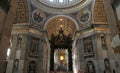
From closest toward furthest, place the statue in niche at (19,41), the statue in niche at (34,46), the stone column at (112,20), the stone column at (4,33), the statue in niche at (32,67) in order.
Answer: the stone column at (112,20) < the stone column at (4,33) < the statue in niche at (32,67) < the statue in niche at (19,41) < the statue in niche at (34,46)

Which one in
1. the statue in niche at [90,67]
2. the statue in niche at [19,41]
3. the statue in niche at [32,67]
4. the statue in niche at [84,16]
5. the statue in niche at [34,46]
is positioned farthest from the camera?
the statue in niche at [84,16]

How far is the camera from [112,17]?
616 cm

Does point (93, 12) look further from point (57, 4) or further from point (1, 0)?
point (1, 0)

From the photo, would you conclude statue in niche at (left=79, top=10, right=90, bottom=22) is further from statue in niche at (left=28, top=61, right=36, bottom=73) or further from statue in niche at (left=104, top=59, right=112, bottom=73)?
statue in niche at (left=28, top=61, right=36, bottom=73)

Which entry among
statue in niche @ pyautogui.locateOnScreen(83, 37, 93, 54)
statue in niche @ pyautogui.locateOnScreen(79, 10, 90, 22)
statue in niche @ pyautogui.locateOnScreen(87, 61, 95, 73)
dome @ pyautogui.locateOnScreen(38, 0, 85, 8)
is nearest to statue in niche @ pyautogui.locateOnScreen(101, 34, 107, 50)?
statue in niche @ pyautogui.locateOnScreen(83, 37, 93, 54)

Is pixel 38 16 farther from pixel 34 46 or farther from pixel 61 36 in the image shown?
pixel 61 36

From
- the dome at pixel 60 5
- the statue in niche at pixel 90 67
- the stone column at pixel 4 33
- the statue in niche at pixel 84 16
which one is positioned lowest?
the statue in niche at pixel 90 67

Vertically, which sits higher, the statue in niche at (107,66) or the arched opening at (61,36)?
the arched opening at (61,36)

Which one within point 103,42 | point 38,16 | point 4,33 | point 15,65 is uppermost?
point 38,16

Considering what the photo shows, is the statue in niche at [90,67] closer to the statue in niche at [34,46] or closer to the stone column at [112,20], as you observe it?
the statue in niche at [34,46]

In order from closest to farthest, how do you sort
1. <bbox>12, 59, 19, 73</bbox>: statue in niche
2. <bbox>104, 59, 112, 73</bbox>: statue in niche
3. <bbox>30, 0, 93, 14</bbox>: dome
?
<bbox>104, 59, 112, 73</bbox>: statue in niche < <bbox>12, 59, 19, 73</bbox>: statue in niche < <bbox>30, 0, 93, 14</bbox>: dome

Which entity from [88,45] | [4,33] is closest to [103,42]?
Result: [88,45]

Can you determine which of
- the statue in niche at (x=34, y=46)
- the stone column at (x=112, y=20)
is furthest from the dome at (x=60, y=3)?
the stone column at (x=112, y=20)

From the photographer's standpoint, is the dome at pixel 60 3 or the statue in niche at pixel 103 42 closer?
the statue in niche at pixel 103 42
